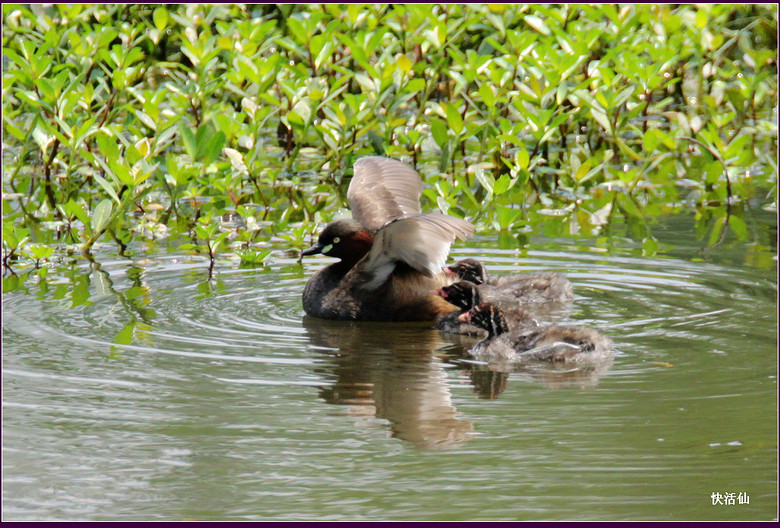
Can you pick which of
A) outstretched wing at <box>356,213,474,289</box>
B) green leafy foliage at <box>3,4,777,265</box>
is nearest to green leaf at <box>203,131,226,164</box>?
green leafy foliage at <box>3,4,777,265</box>

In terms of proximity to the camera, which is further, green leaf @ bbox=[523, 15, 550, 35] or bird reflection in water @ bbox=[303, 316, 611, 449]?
green leaf @ bbox=[523, 15, 550, 35]

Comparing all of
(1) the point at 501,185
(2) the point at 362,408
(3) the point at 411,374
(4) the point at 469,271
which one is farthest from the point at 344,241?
(2) the point at 362,408

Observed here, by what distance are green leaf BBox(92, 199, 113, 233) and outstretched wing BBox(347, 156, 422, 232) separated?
170cm

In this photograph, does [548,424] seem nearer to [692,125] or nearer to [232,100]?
[692,125]

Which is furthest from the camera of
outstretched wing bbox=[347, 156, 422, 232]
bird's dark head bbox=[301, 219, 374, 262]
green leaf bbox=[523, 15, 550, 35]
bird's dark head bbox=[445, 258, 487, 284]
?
green leaf bbox=[523, 15, 550, 35]

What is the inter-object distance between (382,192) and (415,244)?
1270 millimetres

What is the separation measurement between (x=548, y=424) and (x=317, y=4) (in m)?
8.76

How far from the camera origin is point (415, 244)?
653 centimetres

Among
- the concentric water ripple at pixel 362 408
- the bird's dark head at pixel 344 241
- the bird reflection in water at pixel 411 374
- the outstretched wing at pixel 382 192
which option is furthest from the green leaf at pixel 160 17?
the bird reflection in water at pixel 411 374

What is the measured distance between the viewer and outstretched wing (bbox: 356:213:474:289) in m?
6.32

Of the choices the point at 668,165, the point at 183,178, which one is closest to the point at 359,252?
the point at 183,178

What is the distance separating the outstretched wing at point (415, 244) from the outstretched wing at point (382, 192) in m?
0.60

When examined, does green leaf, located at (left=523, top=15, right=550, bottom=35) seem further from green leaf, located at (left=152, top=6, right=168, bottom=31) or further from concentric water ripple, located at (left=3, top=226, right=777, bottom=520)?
concentric water ripple, located at (left=3, top=226, right=777, bottom=520)

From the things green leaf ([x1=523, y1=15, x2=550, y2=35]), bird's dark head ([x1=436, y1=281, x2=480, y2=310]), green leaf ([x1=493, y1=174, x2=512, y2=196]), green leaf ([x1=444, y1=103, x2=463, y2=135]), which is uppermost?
green leaf ([x1=523, y1=15, x2=550, y2=35])
